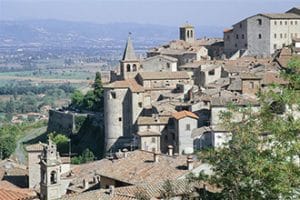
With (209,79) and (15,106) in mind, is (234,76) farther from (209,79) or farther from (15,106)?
(15,106)

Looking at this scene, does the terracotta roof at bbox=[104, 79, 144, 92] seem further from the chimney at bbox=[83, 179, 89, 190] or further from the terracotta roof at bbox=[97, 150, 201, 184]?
the terracotta roof at bbox=[97, 150, 201, 184]

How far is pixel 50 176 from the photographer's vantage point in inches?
1055

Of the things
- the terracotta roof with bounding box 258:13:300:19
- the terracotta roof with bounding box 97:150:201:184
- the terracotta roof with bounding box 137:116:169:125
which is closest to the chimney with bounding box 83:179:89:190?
the terracotta roof with bounding box 97:150:201:184

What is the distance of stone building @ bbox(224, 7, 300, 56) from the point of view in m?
70.1

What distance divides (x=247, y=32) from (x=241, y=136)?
56.9m

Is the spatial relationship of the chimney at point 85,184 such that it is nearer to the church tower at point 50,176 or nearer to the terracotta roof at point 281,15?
the church tower at point 50,176

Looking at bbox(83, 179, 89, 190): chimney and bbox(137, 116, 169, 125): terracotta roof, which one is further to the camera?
bbox(137, 116, 169, 125): terracotta roof

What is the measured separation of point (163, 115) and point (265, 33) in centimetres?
2629

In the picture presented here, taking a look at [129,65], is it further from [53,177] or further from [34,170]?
[53,177]

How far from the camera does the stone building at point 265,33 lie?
70062mm

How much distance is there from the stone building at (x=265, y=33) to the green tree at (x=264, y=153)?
183ft

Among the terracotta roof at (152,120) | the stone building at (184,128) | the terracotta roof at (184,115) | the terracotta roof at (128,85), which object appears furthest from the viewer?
the terracotta roof at (128,85)

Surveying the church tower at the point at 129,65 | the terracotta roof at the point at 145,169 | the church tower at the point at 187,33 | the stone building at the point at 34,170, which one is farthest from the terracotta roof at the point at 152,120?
the church tower at the point at 187,33

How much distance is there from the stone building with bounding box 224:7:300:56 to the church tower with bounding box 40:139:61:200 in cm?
4521
